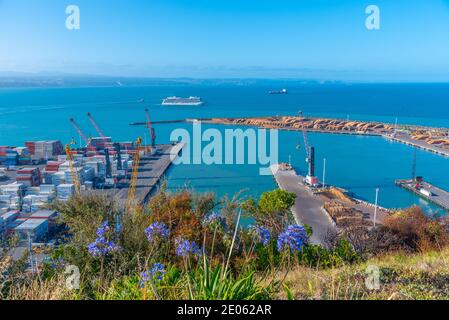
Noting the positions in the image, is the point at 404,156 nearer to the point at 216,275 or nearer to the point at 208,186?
the point at 208,186

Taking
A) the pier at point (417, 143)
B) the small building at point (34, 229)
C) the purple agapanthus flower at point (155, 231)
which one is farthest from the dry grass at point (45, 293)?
the pier at point (417, 143)

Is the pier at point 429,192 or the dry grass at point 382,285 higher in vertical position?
the dry grass at point 382,285

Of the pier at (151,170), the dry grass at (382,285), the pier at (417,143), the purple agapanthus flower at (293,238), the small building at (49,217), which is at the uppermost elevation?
the purple agapanthus flower at (293,238)

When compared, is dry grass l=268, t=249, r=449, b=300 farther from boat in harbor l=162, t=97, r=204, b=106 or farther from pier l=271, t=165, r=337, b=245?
boat in harbor l=162, t=97, r=204, b=106

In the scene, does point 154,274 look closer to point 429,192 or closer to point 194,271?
point 194,271

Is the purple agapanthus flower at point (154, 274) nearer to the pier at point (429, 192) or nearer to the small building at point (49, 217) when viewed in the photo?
the small building at point (49, 217)

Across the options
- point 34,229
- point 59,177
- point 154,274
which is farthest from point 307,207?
point 154,274

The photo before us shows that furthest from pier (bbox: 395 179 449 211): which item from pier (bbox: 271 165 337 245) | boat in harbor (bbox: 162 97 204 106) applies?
boat in harbor (bbox: 162 97 204 106)

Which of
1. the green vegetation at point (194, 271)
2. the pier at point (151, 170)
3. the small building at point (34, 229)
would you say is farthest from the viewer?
the pier at point (151, 170)
